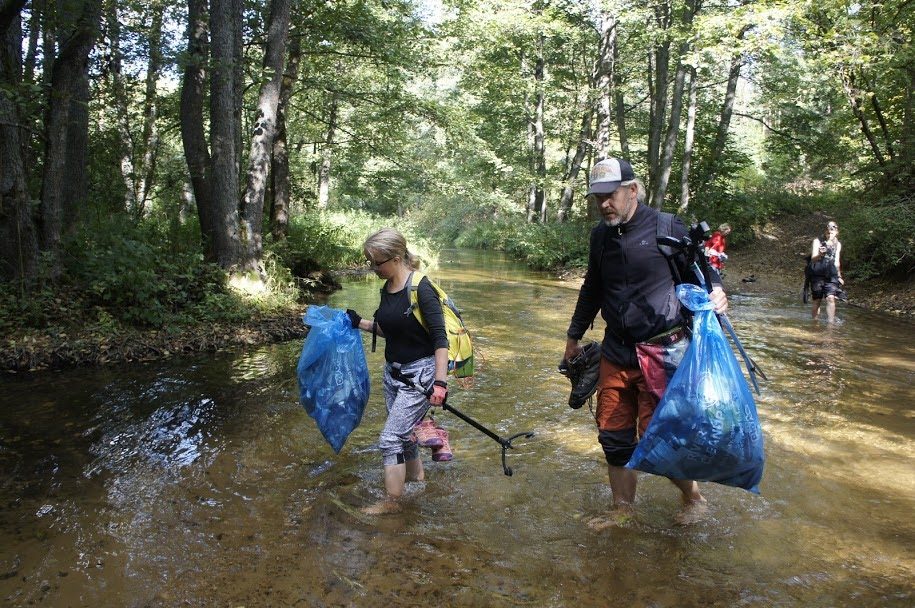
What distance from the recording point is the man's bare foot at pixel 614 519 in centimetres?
397

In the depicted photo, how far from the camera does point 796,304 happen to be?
1451cm

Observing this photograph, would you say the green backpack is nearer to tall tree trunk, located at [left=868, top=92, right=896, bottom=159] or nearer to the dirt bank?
the dirt bank

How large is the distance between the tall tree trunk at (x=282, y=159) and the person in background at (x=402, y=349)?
10.6 m

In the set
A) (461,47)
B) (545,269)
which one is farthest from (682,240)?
(545,269)

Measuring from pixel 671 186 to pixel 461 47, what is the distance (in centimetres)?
1176

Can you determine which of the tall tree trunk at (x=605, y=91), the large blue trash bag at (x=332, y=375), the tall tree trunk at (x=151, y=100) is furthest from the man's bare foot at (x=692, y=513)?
the tall tree trunk at (x=605, y=91)

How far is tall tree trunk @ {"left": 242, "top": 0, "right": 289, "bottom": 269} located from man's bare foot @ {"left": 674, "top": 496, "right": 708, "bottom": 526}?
852 centimetres

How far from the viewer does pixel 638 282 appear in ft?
11.8

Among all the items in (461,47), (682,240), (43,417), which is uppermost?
(461,47)

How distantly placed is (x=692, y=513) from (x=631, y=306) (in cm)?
144

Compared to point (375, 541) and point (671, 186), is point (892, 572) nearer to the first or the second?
point (375, 541)

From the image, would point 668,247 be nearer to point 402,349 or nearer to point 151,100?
point 402,349

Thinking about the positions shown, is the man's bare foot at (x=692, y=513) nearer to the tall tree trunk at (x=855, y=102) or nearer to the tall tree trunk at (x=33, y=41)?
the tall tree trunk at (x=33, y=41)

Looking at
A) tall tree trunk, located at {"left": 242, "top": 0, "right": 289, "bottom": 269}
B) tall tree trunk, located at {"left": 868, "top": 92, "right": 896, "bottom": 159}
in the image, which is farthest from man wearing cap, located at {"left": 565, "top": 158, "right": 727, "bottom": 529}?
tall tree trunk, located at {"left": 868, "top": 92, "right": 896, "bottom": 159}
